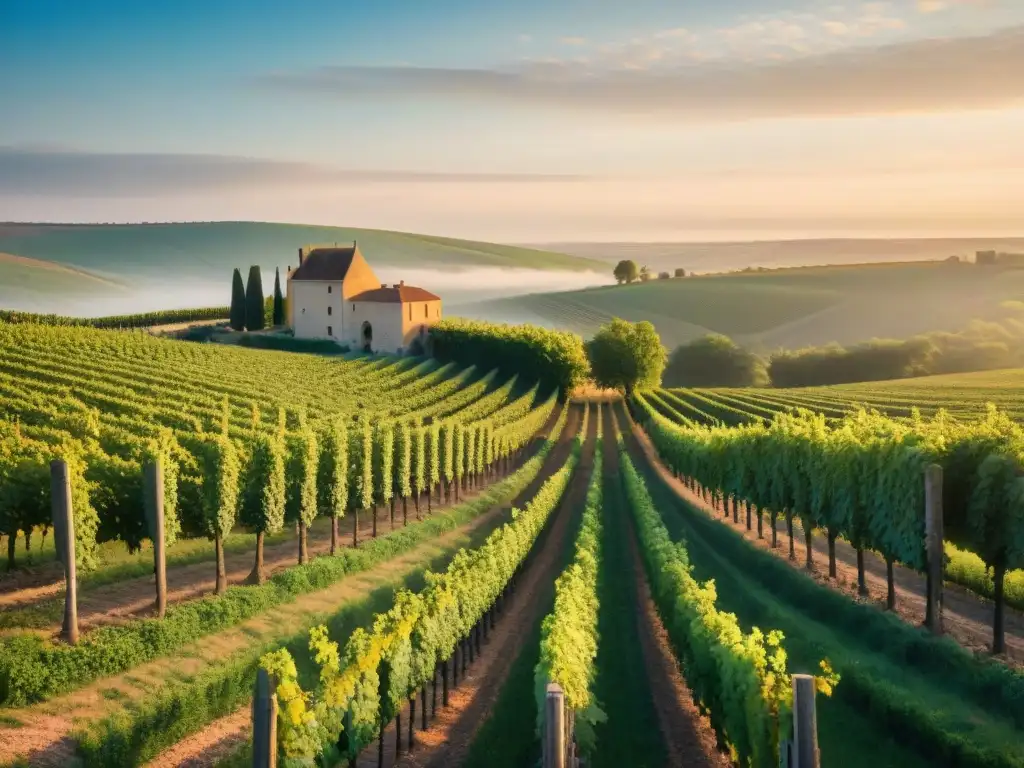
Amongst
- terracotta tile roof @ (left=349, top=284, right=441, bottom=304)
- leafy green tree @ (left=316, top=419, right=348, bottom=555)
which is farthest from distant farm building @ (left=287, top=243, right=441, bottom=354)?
leafy green tree @ (left=316, top=419, right=348, bottom=555)

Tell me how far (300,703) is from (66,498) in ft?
30.2

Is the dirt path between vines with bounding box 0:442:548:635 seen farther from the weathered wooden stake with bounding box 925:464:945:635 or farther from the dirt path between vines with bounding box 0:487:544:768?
the weathered wooden stake with bounding box 925:464:945:635

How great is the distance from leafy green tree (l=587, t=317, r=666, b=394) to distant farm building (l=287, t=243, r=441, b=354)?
1851 cm

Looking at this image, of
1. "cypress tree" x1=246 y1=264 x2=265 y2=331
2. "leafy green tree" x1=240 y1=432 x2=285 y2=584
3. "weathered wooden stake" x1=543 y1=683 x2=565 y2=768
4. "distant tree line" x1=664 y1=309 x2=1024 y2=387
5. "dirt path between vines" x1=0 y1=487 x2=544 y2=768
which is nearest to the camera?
"weathered wooden stake" x1=543 y1=683 x2=565 y2=768

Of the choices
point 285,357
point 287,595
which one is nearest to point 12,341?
point 285,357

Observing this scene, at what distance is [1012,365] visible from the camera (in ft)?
389

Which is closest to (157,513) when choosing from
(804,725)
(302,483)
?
(302,483)

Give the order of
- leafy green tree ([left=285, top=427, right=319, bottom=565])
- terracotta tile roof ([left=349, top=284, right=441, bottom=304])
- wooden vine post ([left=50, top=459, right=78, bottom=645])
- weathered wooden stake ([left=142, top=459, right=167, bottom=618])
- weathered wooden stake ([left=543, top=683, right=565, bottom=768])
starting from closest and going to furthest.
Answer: weathered wooden stake ([left=543, top=683, right=565, bottom=768])
wooden vine post ([left=50, top=459, right=78, bottom=645])
weathered wooden stake ([left=142, top=459, right=167, bottom=618])
leafy green tree ([left=285, top=427, right=319, bottom=565])
terracotta tile roof ([left=349, top=284, right=441, bottom=304])

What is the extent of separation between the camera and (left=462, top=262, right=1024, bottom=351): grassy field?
164 m

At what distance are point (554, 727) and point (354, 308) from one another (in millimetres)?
92829

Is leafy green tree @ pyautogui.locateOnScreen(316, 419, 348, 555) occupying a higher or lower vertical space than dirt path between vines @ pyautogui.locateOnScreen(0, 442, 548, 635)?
higher

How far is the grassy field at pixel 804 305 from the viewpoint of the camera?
16388 cm

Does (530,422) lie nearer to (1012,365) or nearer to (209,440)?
(209,440)

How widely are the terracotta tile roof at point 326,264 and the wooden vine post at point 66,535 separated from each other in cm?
8178
